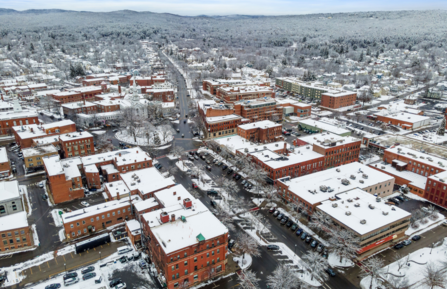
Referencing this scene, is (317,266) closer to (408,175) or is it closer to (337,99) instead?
(408,175)

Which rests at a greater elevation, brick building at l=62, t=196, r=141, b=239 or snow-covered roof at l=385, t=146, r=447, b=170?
snow-covered roof at l=385, t=146, r=447, b=170

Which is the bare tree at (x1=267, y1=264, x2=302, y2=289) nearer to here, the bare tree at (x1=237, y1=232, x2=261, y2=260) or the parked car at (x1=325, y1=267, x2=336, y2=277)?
the bare tree at (x1=237, y1=232, x2=261, y2=260)

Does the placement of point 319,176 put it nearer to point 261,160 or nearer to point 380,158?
point 261,160

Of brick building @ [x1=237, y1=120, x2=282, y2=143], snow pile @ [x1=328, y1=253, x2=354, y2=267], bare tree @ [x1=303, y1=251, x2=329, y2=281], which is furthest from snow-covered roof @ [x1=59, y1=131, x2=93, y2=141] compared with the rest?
snow pile @ [x1=328, y1=253, x2=354, y2=267]

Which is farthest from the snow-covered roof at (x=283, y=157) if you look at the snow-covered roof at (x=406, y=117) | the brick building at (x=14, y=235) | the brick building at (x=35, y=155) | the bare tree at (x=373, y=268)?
the snow-covered roof at (x=406, y=117)

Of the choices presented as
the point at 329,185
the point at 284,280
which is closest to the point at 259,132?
the point at 329,185

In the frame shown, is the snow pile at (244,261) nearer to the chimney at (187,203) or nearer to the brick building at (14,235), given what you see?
the chimney at (187,203)
